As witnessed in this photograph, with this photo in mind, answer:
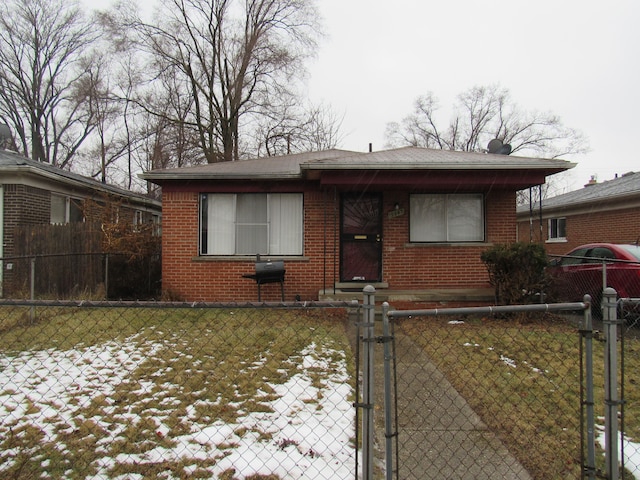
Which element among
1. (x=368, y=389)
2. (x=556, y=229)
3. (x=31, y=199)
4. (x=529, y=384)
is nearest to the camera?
(x=368, y=389)

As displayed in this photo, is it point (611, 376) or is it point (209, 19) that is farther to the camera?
point (209, 19)

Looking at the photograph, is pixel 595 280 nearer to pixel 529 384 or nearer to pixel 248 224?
pixel 529 384

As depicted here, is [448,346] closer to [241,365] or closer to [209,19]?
[241,365]

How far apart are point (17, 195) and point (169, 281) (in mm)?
4470

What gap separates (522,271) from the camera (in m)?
7.72

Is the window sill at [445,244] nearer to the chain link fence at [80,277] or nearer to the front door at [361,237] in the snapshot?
the front door at [361,237]

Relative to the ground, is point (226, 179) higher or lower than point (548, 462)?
higher

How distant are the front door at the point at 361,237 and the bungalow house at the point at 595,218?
A: 4636 mm

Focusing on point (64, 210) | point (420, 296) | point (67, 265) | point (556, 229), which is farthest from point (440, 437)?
point (556, 229)

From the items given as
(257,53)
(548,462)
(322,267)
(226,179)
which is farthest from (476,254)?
(257,53)

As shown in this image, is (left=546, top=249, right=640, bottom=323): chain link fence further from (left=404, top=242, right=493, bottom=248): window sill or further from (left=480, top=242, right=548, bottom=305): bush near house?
(left=404, top=242, right=493, bottom=248): window sill

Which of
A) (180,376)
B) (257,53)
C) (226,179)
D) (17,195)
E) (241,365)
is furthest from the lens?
(257,53)

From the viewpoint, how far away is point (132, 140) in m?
29.4

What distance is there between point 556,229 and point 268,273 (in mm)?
14811
